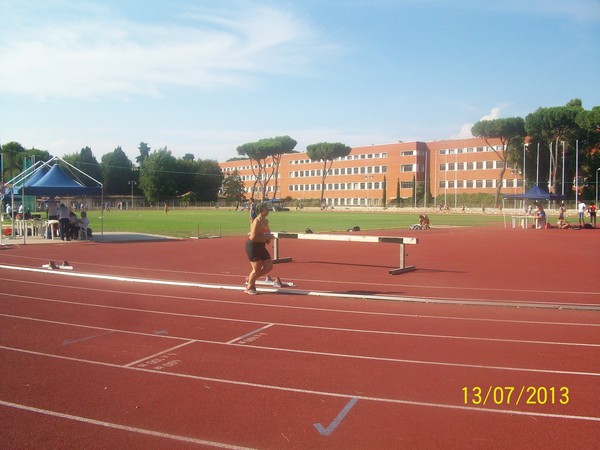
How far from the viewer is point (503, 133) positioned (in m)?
85.9

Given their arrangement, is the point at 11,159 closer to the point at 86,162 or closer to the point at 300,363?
the point at 86,162


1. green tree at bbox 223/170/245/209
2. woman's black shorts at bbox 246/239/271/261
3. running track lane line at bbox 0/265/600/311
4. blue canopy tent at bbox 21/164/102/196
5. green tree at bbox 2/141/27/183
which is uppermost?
green tree at bbox 2/141/27/183

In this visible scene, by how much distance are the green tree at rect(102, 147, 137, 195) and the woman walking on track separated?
12287 cm

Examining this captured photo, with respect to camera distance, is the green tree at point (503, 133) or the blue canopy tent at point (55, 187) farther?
the green tree at point (503, 133)

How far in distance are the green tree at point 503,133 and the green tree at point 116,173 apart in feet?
264

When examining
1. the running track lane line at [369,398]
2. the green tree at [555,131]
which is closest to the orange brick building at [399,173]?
the green tree at [555,131]

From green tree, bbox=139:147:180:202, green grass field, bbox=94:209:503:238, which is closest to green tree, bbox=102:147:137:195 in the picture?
green tree, bbox=139:147:180:202

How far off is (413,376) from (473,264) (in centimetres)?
1169

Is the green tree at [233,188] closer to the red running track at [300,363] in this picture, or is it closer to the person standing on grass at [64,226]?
the person standing on grass at [64,226]

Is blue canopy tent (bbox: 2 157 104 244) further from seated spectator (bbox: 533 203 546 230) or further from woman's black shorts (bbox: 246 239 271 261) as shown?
seated spectator (bbox: 533 203 546 230)

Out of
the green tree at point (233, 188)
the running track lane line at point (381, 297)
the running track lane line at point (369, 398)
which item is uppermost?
the green tree at point (233, 188)

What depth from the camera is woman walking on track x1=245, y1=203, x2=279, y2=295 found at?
10844 mm

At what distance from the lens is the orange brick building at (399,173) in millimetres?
94375

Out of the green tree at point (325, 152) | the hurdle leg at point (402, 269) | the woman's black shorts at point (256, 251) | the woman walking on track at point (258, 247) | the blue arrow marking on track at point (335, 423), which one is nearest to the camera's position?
the blue arrow marking on track at point (335, 423)
